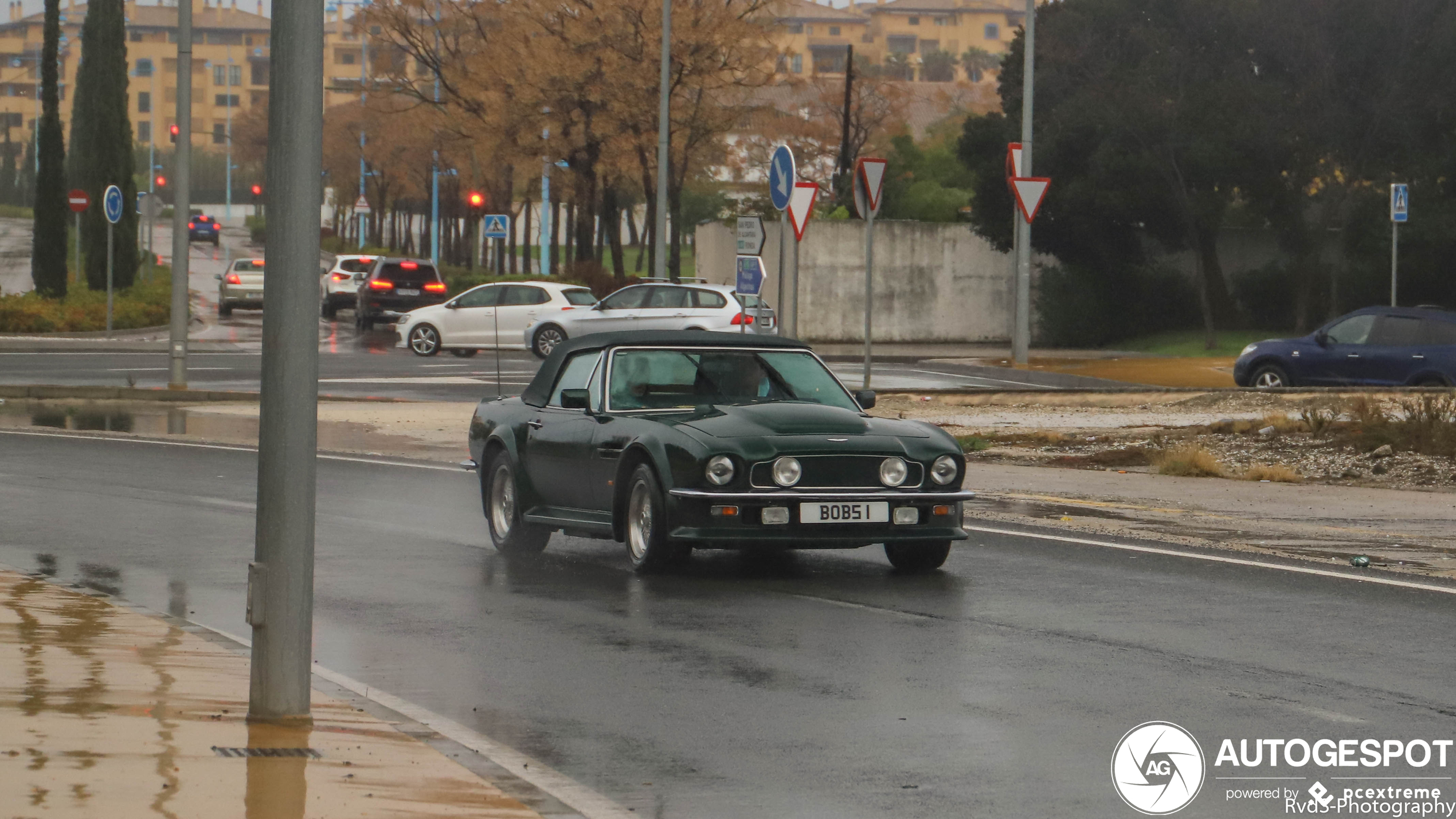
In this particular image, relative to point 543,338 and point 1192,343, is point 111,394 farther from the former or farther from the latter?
point 1192,343

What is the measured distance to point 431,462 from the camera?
19.6m

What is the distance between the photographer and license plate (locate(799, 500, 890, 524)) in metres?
11.0

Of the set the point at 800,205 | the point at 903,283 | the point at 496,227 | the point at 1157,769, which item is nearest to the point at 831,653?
the point at 1157,769

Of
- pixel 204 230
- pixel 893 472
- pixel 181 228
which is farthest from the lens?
pixel 204 230

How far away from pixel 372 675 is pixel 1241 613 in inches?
172

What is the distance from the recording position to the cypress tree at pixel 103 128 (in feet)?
181

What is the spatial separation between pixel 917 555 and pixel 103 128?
48281mm

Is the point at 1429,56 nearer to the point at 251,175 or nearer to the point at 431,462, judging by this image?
the point at 431,462

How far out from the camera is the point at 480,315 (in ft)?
131

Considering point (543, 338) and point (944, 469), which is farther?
point (543, 338)

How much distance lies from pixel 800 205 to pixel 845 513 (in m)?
12.2

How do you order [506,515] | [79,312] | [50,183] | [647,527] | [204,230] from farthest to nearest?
[204,230]
[50,183]
[79,312]
[506,515]
[647,527]

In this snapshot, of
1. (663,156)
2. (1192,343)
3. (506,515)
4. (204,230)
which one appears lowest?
(1192,343)

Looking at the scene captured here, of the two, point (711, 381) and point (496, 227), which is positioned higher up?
point (496, 227)
